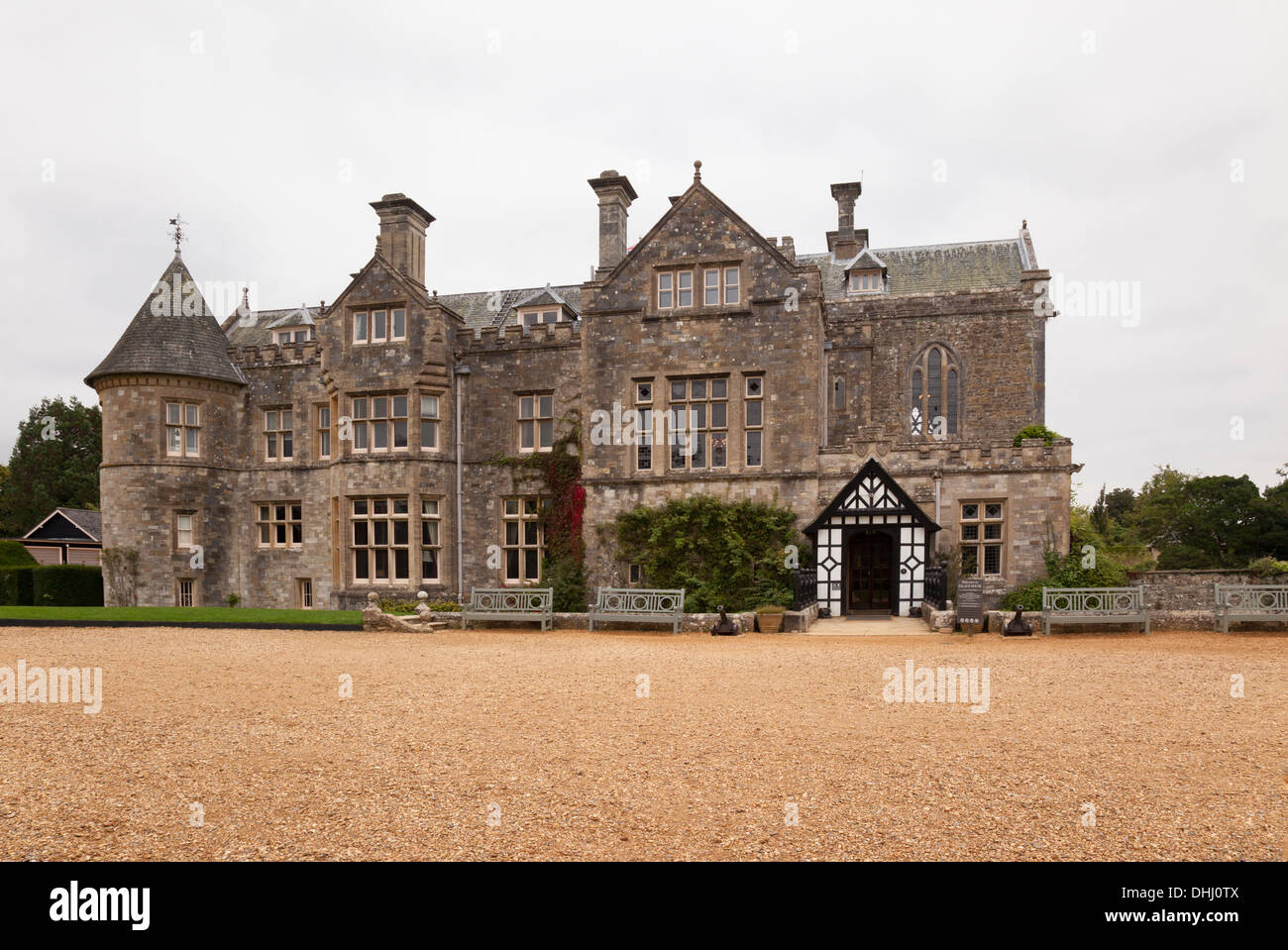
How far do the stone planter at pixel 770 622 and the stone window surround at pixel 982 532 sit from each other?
5886 millimetres

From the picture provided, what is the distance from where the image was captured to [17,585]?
2742 centimetres

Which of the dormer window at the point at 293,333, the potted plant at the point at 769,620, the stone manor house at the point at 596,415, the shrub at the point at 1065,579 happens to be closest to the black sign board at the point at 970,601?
the shrub at the point at 1065,579

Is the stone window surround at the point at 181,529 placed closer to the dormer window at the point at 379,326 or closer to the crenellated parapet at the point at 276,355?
the crenellated parapet at the point at 276,355

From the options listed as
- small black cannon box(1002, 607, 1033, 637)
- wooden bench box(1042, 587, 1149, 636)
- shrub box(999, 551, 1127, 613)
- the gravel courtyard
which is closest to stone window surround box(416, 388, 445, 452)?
the gravel courtyard

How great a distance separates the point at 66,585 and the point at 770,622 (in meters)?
25.5

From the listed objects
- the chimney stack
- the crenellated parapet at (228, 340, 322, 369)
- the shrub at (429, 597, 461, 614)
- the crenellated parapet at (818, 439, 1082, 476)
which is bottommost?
the shrub at (429, 597, 461, 614)

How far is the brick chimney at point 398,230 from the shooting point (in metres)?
24.9

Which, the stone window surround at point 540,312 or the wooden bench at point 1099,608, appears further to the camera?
the stone window surround at point 540,312

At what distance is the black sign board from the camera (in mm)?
16469

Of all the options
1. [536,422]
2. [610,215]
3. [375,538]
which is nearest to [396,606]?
[375,538]

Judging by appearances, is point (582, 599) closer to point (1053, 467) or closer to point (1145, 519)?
point (1053, 467)

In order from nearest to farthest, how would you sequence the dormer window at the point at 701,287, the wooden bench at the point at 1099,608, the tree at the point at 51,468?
the wooden bench at the point at 1099,608, the dormer window at the point at 701,287, the tree at the point at 51,468

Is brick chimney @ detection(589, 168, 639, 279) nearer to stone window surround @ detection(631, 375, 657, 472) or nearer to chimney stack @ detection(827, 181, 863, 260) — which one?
stone window surround @ detection(631, 375, 657, 472)

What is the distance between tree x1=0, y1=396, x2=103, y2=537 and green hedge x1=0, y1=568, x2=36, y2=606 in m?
28.9
